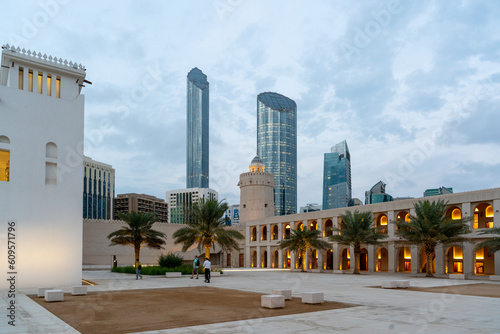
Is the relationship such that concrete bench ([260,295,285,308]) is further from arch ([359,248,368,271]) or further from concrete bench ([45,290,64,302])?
arch ([359,248,368,271])

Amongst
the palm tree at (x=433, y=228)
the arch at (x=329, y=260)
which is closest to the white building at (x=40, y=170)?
the palm tree at (x=433, y=228)

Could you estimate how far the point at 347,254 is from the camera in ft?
163

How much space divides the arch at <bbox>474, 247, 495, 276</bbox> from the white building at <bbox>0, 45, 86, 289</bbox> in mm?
31087

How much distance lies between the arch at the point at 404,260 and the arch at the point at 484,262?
25.5 feet

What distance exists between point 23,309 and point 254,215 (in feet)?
177

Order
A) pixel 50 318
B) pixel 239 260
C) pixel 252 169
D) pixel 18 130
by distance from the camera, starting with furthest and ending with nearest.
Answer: pixel 252 169, pixel 239 260, pixel 18 130, pixel 50 318

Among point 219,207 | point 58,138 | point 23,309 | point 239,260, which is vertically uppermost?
point 58,138

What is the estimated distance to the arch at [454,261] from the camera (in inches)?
1513

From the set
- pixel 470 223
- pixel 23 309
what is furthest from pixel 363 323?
pixel 470 223

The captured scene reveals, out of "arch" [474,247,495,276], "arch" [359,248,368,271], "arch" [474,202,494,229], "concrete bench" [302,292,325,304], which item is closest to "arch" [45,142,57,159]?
"concrete bench" [302,292,325,304]

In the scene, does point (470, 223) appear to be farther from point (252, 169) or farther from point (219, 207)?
point (252, 169)

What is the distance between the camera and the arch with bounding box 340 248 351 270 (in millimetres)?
48469

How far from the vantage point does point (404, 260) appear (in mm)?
44875

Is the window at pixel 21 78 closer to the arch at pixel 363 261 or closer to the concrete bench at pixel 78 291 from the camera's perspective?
the concrete bench at pixel 78 291
